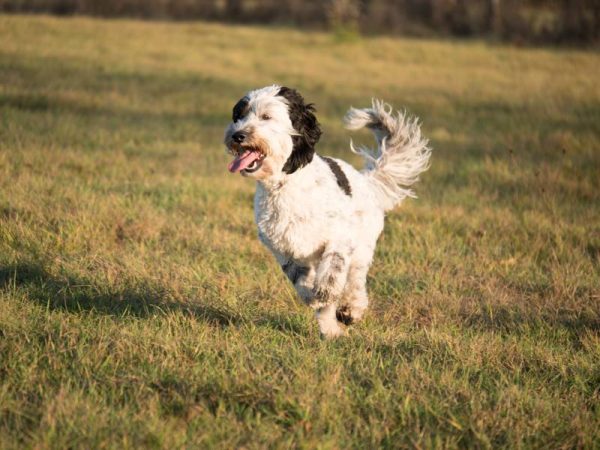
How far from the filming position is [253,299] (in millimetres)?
5391

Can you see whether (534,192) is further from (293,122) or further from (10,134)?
(10,134)

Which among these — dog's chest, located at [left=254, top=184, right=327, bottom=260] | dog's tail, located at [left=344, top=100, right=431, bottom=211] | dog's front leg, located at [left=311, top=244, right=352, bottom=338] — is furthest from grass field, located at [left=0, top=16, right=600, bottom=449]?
dog's tail, located at [left=344, top=100, right=431, bottom=211]

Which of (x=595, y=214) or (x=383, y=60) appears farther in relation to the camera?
(x=383, y=60)

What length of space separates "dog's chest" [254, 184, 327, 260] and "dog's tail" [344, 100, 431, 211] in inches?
56.2

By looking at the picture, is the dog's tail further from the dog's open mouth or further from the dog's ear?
the dog's open mouth

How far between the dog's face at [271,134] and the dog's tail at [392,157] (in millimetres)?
1363

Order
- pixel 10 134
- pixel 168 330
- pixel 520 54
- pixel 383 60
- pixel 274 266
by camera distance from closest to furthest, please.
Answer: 1. pixel 168 330
2. pixel 274 266
3. pixel 10 134
4. pixel 383 60
5. pixel 520 54

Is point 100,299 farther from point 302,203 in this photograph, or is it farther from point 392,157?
point 392,157

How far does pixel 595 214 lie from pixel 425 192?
76.4 inches

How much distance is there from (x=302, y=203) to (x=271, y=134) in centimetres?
48

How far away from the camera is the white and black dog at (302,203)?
4586 mm

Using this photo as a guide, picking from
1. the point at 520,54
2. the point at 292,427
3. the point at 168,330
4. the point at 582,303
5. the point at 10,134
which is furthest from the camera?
the point at 520,54

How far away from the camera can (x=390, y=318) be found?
527 centimetres

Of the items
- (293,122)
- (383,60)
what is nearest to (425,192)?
(293,122)
